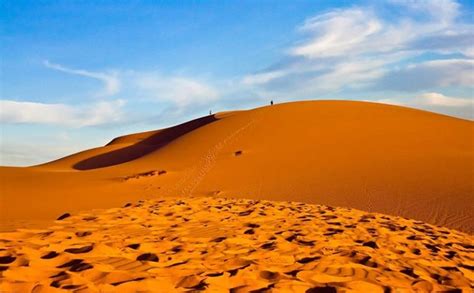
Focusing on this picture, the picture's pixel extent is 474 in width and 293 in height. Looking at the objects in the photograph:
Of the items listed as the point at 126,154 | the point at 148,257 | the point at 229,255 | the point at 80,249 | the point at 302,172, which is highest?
the point at 126,154

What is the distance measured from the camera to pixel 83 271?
140 inches

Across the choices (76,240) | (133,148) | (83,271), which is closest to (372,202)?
(76,240)

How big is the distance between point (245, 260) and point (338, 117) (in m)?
20.1

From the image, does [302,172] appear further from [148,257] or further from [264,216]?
[148,257]

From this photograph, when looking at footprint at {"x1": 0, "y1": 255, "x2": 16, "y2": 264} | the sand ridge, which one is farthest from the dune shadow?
footprint at {"x1": 0, "y1": 255, "x2": 16, "y2": 264}

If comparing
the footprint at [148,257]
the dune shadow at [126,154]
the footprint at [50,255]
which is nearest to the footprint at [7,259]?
the footprint at [50,255]

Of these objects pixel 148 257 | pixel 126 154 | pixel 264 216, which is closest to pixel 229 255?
pixel 148 257

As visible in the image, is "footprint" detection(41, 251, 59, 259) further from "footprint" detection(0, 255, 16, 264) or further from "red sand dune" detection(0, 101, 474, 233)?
"red sand dune" detection(0, 101, 474, 233)

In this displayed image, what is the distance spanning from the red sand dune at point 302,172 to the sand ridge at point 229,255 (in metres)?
1.68

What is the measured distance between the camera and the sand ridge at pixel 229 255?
3.45 m

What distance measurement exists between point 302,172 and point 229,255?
10.1m

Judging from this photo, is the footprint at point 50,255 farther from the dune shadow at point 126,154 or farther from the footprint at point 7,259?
the dune shadow at point 126,154

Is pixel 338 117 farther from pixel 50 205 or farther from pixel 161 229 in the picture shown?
pixel 161 229

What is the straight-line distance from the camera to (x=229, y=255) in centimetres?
449
